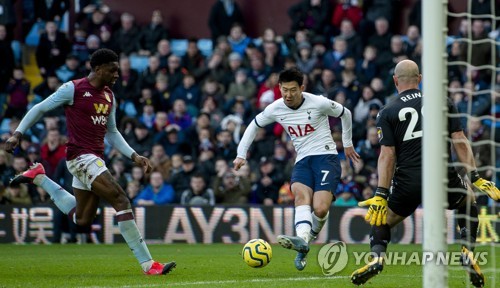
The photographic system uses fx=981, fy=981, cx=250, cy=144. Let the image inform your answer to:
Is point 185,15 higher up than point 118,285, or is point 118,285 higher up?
point 185,15

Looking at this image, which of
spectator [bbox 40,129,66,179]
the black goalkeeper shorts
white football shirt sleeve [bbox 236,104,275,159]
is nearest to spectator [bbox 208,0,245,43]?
spectator [bbox 40,129,66,179]

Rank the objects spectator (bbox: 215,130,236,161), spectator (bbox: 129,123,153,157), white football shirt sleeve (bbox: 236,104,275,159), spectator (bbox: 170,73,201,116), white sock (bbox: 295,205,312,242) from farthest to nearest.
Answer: spectator (bbox: 170,73,201,116) → spectator (bbox: 129,123,153,157) → spectator (bbox: 215,130,236,161) → white football shirt sleeve (bbox: 236,104,275,159) → white sock (bbox: 295,205,312,242)

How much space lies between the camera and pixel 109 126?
12.1m

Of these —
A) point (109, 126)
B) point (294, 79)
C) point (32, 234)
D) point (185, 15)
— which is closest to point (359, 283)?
point (294, 79)

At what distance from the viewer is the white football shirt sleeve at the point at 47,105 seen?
1130 cm

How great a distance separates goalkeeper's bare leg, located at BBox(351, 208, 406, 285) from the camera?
30.5ft

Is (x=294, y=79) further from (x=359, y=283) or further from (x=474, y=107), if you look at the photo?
(x=474, y=107)

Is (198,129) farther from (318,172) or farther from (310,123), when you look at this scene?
(318,172)

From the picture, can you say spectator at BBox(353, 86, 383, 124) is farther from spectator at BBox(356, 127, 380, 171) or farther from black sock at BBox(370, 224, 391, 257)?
black sock at BBox(370, 224, 391, 257)

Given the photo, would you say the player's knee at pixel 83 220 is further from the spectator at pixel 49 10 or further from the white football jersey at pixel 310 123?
the spectator at pixel 49 10

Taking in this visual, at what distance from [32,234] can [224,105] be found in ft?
18.0

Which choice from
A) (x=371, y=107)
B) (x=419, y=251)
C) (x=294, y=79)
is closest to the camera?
(x=294, y=79)

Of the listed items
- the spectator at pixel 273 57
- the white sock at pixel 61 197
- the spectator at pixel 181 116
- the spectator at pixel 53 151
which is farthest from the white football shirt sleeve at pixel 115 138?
the spectator at pixel 273 57

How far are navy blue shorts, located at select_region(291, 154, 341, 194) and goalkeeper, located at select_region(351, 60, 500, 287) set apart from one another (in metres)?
1.89
